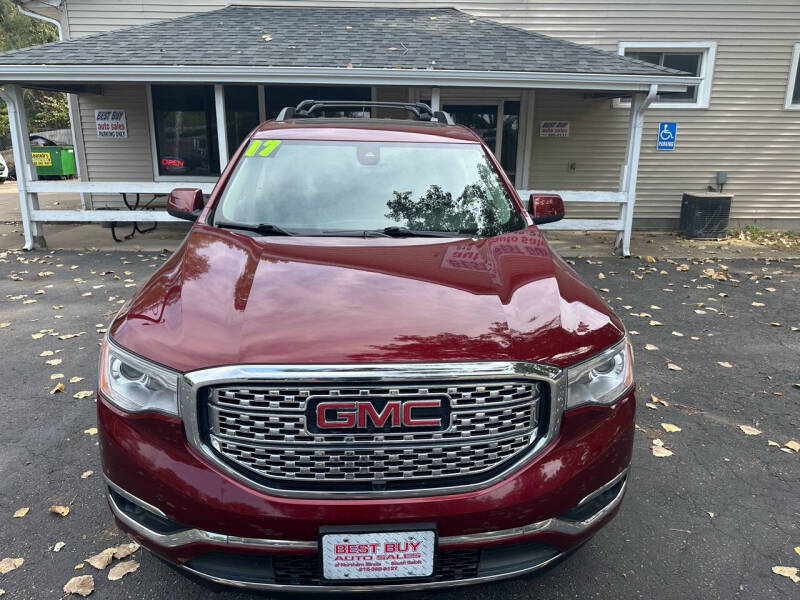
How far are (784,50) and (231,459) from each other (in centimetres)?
1322

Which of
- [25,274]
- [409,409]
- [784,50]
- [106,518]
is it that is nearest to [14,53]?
[25,274]

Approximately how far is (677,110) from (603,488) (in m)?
11.2

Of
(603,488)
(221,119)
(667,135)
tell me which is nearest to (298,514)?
(603,488)

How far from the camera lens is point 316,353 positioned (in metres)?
1.81

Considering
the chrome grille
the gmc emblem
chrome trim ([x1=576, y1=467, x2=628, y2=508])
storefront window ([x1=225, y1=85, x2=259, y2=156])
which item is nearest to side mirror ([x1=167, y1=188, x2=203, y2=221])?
the chrome grille

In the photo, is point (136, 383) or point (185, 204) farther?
point (185, 204)

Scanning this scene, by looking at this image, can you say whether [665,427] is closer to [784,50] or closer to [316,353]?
[316,353]

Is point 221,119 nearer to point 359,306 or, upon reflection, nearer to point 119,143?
point 119,143

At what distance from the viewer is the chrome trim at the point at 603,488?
1.98 metres

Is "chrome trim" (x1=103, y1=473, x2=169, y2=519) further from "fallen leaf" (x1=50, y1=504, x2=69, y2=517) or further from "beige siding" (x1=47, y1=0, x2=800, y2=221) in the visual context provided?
"beige siding" (x1=47, y1=0, x2=800, y2=221)

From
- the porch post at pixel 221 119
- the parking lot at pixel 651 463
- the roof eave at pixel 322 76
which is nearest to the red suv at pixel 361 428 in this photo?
the parking lot at pixel 651 463

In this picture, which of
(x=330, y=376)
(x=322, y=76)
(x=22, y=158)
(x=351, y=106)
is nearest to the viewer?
(x=330, y=376)

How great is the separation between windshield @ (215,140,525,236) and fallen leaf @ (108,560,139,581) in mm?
1637

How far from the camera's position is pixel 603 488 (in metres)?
2.04
